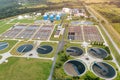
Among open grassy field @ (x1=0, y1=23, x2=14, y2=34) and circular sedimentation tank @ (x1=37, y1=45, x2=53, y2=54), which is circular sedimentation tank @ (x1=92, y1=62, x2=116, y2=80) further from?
open grassy field @ (x1=0, y1=23, x2=14, y2=34)

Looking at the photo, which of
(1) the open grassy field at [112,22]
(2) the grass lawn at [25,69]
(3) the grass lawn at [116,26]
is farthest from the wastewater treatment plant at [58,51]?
(3) the grass lawn at [116,26]

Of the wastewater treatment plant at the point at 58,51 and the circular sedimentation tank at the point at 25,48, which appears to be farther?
the circular sedimentation tank at the point at 25,48

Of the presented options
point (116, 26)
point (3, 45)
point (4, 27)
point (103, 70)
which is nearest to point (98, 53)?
point (103, 70)

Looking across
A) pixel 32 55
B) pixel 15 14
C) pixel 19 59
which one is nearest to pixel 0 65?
pixel 19 59

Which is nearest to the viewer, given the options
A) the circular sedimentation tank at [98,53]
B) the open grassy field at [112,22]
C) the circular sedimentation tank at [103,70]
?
the circular sedimentation tank at [103,70]

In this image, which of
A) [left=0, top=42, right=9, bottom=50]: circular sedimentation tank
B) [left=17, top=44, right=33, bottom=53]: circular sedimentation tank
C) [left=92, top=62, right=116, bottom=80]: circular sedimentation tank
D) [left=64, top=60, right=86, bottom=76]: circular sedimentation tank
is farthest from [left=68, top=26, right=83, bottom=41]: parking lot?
[left=0, top=42, right=9, bottom=50]: circular sedimentation tank

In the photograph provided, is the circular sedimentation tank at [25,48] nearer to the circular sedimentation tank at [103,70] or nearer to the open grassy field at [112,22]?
the circular sedimentation tank at [103,70]
